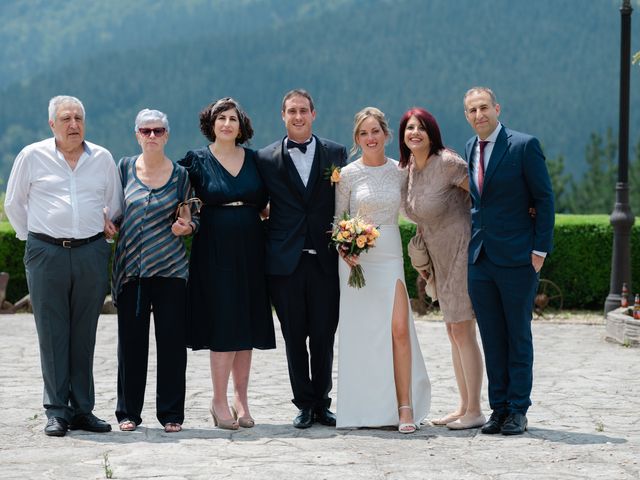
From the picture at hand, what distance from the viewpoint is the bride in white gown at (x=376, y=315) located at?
6.97 metres

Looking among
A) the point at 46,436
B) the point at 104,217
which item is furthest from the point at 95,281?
the point at 46,436

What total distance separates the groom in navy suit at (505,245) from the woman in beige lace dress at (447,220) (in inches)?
4.7

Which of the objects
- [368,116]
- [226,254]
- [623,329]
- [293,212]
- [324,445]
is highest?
[368,116]

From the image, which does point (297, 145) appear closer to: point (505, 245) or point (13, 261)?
point (505, 245)

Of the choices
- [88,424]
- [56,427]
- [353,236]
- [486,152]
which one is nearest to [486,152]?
[486,152]

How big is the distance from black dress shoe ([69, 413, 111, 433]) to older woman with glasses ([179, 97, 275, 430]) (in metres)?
0.69

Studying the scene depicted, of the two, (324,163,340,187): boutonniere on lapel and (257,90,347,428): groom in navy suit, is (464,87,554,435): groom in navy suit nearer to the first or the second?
(324,163,340,187): boutonniere on lapel

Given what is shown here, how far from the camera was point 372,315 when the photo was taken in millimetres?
7027

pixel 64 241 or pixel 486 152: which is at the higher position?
pixel 486 152

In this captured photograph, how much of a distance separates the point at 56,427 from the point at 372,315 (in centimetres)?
201

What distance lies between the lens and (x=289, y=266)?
692 cm

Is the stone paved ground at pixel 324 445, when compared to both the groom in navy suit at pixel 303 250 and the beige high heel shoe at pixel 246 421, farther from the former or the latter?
the groom in navy suit at pixel 303 250

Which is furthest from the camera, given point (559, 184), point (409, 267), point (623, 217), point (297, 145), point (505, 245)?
point (559, 184)

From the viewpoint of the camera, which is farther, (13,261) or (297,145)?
(13,261)
